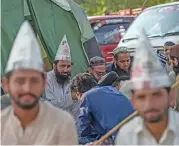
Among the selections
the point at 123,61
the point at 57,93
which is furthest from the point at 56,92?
the point at 123,61

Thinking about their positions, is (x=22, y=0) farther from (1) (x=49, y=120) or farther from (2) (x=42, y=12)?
(1) (x=49, y=120)

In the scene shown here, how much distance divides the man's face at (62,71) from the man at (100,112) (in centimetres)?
232

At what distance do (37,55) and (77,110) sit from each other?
147 inches

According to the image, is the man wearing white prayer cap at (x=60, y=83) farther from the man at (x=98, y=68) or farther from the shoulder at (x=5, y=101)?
the shoulder at (x=5, y=101)

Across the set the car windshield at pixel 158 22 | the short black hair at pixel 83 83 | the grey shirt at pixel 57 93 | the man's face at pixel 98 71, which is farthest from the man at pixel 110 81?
the car windshield at pixel 158 22

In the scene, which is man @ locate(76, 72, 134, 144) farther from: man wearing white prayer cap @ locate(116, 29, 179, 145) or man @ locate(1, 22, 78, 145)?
man wearing white prayer cap @ locate(116, 29, 179, 145)

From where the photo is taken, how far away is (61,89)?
28.1 feet

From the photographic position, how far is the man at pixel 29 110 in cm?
424

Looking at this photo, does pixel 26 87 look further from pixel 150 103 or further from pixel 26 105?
pixel 150 103

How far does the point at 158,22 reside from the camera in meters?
11.2

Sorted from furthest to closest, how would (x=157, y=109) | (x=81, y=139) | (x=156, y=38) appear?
(x=156, y=38)
(x=81, y=139)
(x=157, y=109)

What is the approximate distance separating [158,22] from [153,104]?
287 inches

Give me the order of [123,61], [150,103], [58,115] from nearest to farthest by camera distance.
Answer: [150,103], [58,115], [123,61]

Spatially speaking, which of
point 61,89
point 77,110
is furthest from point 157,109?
point 61,89
